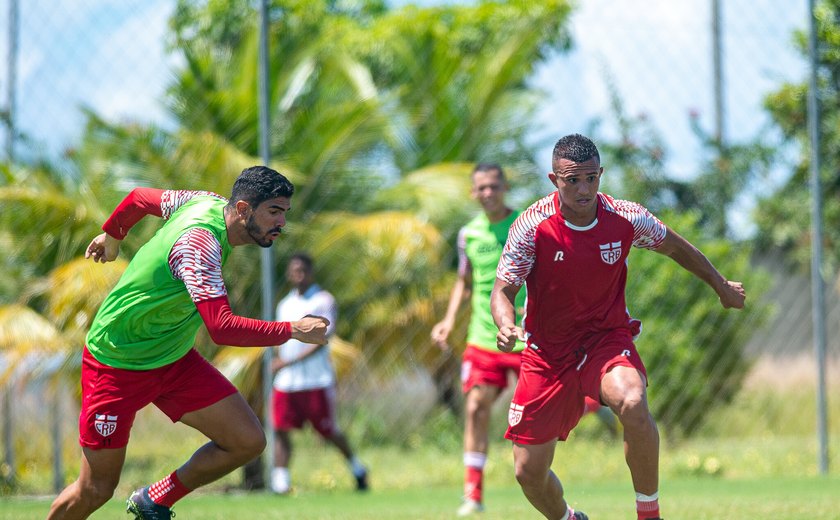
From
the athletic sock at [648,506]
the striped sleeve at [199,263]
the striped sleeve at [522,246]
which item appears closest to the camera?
the striped sleeve at [199,263]

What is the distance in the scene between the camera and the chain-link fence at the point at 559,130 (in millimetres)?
11039

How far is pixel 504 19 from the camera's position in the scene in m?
25.2

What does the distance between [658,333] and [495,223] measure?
16.5 feet

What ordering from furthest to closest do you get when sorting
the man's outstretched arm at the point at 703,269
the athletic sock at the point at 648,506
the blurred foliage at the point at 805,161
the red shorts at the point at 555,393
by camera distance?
the blurred foliage at the point at 805,161 < the man's outstretched arm at the point at 703,269 < the red shorts at the point at 555,393 < the athletic sock at the point at 648,506

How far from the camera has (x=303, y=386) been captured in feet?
35.6

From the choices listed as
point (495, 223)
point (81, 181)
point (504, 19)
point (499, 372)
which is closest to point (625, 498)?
point (499, 372)

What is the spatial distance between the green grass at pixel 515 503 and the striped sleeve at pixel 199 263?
3213 mm

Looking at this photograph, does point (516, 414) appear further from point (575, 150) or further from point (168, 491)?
point (168, 491)

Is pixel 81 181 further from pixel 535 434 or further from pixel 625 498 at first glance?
pixel 535 434

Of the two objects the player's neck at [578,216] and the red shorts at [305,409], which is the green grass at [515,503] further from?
the player's neck at [578,216]

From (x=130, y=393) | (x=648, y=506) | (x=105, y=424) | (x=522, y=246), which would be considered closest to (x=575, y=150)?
(x=522, y=246)

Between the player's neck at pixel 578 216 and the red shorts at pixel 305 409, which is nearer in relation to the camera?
the player's neck at pixel 578 216

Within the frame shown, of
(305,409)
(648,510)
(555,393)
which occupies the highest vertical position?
(555,393)

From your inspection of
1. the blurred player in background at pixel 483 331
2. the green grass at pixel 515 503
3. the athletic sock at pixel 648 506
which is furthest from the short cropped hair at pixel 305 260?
the athletic sock at pixel 648 506
